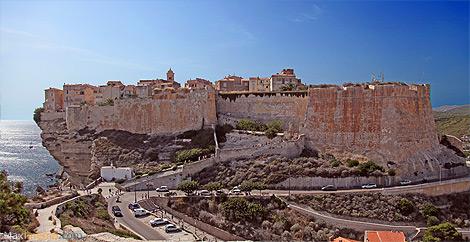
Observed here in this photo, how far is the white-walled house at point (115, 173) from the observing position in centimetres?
3356

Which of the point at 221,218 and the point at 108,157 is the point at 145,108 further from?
the point at 221,218

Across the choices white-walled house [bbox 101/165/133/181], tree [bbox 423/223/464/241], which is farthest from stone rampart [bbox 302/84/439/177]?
white-walled house [bbox 101/165/133/181]

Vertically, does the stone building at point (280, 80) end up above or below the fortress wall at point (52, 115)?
above

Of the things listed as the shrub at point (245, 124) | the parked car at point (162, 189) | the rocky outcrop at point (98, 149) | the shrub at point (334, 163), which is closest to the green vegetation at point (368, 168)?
the shrub at point (334, 163)

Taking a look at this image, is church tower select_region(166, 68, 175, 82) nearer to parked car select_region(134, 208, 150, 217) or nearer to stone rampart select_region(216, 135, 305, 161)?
stone rampart select_region(216, 135, 305, 161)

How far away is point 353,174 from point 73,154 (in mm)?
38549

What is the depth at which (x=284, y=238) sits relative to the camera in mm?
24562

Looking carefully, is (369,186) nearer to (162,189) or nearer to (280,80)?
(162,189)

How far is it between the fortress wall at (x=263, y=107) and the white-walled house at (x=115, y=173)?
542 inches

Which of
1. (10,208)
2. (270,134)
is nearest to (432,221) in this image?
(270,134)

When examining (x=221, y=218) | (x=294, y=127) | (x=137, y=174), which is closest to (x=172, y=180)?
(x=137, y=174)

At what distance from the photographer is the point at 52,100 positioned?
201ft

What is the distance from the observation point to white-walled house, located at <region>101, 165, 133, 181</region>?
110 ft

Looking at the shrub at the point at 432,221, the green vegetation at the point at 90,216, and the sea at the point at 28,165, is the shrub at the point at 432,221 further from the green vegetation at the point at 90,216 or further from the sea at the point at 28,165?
the sea at the point at 28,165
